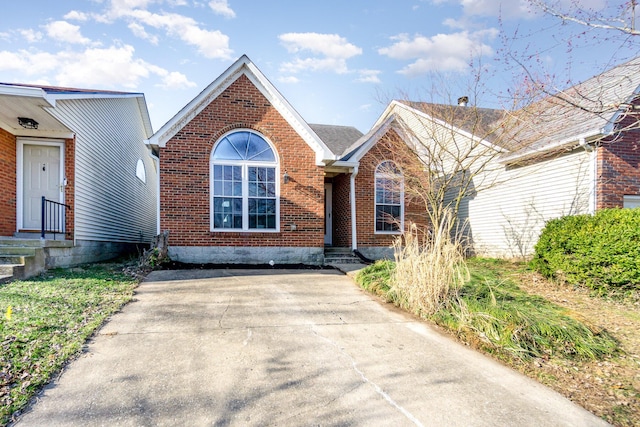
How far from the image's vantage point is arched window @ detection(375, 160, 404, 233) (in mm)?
11898

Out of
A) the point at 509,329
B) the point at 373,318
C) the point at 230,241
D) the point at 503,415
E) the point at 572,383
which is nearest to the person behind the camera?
the point at 503,415

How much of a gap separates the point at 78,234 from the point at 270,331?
7402 mm

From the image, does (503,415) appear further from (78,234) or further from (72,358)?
(78,234)

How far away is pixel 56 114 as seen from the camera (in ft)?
26.2

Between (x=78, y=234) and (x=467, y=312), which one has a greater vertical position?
(x=78, y=234)

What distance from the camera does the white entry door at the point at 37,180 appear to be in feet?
29.2

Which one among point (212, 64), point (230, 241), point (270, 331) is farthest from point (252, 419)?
point (212, 64)

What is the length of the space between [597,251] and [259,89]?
899 centimetres

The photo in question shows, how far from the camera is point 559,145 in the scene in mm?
8820

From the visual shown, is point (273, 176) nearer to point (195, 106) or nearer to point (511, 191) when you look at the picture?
point (195, 106)

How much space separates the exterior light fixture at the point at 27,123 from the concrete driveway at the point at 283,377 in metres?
5.94

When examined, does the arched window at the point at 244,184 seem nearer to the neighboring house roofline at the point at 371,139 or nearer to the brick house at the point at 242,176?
the brick house at the point at 242,176

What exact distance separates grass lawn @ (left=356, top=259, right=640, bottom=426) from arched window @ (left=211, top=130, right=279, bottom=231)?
5061 millimetres

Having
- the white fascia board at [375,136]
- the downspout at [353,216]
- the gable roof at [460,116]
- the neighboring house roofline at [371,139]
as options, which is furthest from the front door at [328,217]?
the gable roof at [460,116]
